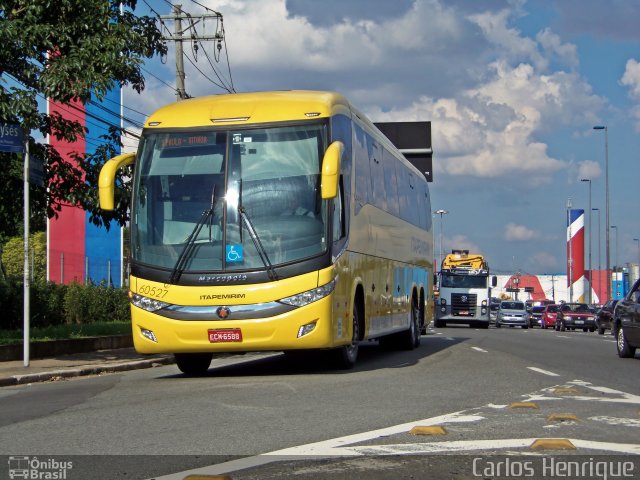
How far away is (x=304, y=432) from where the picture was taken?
8.01 metres

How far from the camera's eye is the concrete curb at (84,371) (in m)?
14.5

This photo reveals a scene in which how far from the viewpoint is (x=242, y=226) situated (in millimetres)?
13250

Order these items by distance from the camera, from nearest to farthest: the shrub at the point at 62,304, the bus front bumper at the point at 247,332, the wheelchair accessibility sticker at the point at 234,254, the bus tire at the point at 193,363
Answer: the bus front bumper at the point at 247,332, the wheelchair accessibility sticker at the point at 234,254, the bus tire at the point at 193,363, the shrub at the point at 62,304

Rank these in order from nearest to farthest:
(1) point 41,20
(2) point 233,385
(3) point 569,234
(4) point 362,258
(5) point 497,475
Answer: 1. (5) point 497,475
2. (2) point 233,385
3. (4) point 362,258
4. (1) point 41,20
5. (3) point 569,234

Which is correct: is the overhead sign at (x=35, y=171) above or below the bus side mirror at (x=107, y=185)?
above

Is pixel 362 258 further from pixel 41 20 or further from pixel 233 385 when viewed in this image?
pixel 41 20

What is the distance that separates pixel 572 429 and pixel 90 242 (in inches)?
2130

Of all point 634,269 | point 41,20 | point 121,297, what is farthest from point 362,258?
point 634,269

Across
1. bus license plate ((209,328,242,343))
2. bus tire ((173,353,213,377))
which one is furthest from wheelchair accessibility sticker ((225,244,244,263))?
bus tire ((173,353,213,377))

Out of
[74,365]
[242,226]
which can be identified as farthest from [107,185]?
[74,365]

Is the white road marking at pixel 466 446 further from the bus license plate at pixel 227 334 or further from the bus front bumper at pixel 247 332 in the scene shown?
the bus license plate at pixel 227 334

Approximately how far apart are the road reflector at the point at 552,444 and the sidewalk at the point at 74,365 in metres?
9.40

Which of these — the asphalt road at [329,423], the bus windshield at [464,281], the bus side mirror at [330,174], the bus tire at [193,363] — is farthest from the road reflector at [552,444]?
the bus windshield at [464,281]

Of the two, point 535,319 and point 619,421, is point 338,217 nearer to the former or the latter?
point 619,421
